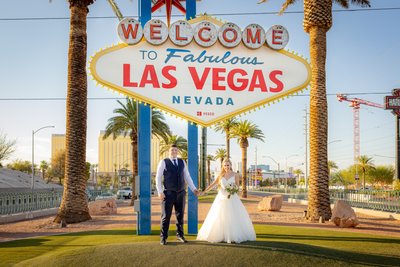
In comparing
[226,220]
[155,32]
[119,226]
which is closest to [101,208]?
[119,226]

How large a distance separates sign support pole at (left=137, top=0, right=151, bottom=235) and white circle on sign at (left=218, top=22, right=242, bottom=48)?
2046 millimetres

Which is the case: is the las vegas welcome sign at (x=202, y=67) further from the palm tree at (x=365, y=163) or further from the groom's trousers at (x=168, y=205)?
the palm tree at (x=365, y=163)

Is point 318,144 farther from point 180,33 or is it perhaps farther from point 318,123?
point 180,33

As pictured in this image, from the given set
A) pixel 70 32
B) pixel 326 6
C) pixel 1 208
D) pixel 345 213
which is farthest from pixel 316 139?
pixel 1 208

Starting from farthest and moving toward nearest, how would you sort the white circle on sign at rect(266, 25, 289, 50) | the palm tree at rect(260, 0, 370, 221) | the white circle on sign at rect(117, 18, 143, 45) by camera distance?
the palm tree at rect(260, 0, 370, 221) < the white circle on sign at rect(266, 25, 289, 50) < the white circle on sign at rect(117, 18, 143, 45)

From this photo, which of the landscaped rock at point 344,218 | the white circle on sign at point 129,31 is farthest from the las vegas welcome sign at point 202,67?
the landscaped rock at point 344,218

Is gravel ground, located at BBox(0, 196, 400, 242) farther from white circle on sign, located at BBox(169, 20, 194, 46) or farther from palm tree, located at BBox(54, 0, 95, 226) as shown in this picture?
white circle on sign, located at BBox(169, 20, 194, 46)

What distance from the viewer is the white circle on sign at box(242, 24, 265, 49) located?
12.0 metres

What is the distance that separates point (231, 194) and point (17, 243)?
6484 millimetres

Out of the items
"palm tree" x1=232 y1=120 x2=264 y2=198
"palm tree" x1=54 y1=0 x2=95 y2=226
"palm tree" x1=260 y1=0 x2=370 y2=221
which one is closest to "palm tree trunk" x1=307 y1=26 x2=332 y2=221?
"palm tree" x1=260 y1=0 x2=370 y2=221

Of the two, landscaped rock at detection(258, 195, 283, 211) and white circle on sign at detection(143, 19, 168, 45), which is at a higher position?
white circle on sign at detection(143, 19, 168, 45)

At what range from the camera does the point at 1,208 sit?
2416cm

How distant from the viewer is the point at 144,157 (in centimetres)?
1178

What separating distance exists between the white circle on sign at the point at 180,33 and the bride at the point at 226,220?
12.2ft
